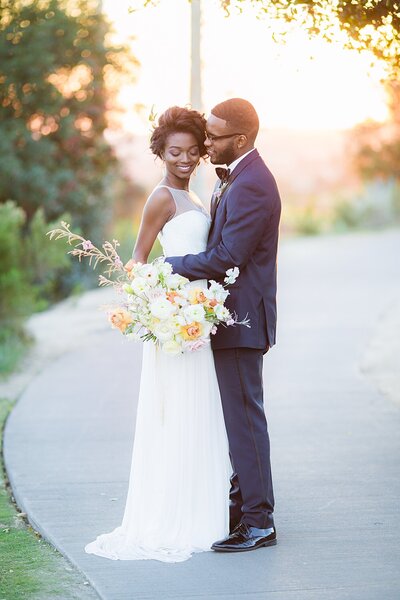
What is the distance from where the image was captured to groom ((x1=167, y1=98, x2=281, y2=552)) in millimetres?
5434

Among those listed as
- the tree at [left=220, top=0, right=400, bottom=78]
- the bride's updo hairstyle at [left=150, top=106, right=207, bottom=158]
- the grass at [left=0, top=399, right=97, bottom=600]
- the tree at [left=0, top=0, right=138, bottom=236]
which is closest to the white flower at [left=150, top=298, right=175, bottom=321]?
the bride's updo hairstyle at [left=150, top=106, right=207, bottom=158]

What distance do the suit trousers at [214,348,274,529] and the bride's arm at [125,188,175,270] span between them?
662 mm

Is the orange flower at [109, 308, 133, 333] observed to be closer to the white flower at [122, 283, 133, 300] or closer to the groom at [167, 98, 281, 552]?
the white flower at [122, 283, 133, 300]

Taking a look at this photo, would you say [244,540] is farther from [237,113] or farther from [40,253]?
[40,253]

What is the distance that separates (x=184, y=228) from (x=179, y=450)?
3.81ft

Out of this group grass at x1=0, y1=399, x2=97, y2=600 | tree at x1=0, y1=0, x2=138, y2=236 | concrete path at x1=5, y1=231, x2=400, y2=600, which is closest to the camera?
grass at x1=0, y1=399, x2=97, y2=600

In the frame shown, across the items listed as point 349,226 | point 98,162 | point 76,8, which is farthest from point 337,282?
point 349,226

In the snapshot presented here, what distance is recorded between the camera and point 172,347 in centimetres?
539

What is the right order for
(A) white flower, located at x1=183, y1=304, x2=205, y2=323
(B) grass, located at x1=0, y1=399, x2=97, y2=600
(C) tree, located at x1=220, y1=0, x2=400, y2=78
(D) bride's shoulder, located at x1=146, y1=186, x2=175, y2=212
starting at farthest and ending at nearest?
(C) tree, located at x1=220, y1=0, x2=400, y2=78 < (D) bride's shoulder, located at x1=146, y1=186, x2=175, y2=212 < (A) white flower, located at x1=183, y1=304, x2=205, y2=323 < (B) grass, located at x1=0, y1=399, x2=97, y2=600

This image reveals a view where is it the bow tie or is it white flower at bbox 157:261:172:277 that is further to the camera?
the bow tie

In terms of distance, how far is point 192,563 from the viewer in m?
5.42

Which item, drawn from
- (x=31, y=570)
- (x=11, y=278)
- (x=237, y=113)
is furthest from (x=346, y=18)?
(x=11, y=278)

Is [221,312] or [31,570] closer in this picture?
[221,312]

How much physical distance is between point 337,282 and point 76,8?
6.87 metres
